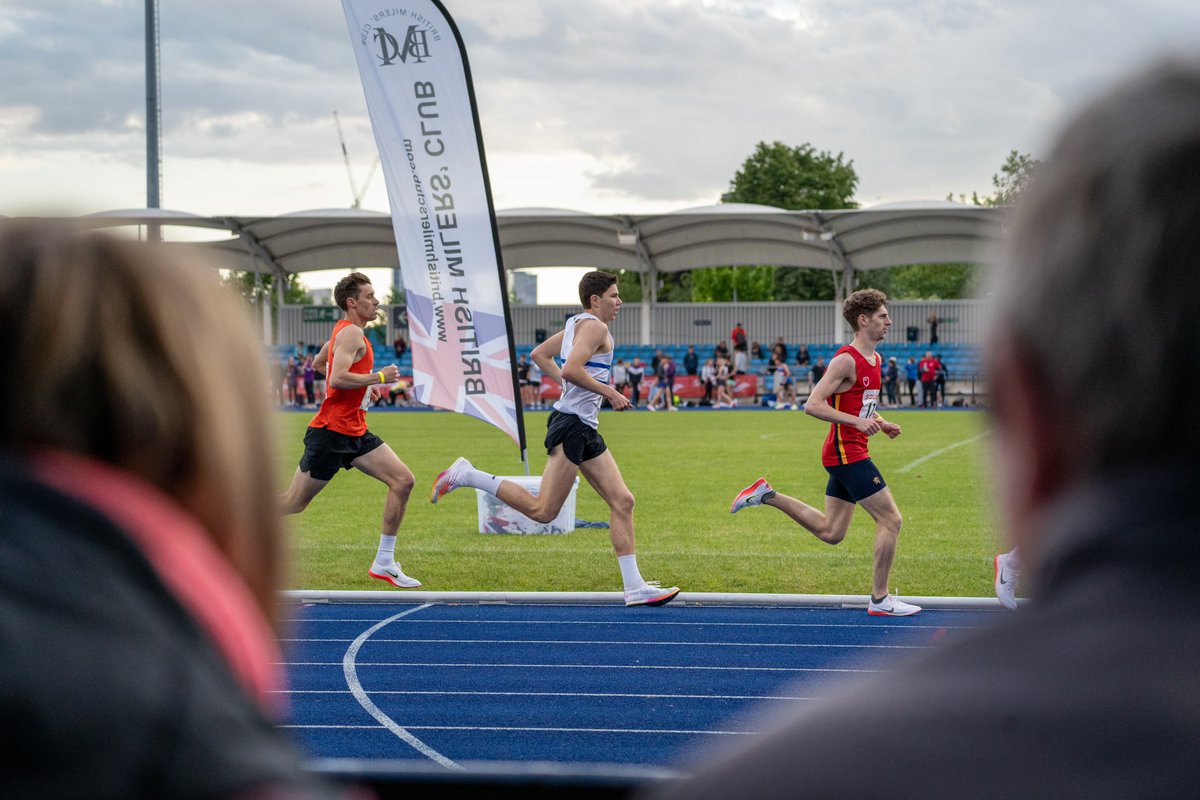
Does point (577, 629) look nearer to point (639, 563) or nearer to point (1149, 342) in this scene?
point (639, 563)

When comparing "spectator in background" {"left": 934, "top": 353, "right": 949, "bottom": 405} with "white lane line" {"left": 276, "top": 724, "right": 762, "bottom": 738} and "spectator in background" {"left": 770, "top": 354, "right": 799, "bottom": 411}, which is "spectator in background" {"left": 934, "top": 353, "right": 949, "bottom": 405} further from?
"white lane line" {"left": 276, "top": 724, "right": 762, "bottom": 738}

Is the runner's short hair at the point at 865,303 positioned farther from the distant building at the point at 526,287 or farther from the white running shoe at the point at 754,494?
the distant building at the point at 526,287

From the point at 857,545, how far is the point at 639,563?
99.4 inches

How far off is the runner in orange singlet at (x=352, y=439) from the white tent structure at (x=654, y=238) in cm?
3454

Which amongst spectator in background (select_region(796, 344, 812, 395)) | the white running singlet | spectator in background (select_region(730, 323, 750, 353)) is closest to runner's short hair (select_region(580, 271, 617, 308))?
the white running singlet

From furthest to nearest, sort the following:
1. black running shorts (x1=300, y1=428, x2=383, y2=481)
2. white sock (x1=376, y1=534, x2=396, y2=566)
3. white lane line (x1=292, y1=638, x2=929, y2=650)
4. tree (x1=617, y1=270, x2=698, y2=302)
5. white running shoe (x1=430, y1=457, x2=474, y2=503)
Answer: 1. tree (x1=617, y1=270, x2=698, y2=302)
2. white running shoe (x1=430, y1=457, x2=474, y2=503)
3. white sock (x1=376, y1=534, x2=396, y2=566)
4. black running shorts (x1=300, y1=428, x2=383, y2=481)
5. white lane line (x1=292, y1=638, x2=929, y2=650)

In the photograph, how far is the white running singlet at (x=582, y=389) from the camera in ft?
29.8

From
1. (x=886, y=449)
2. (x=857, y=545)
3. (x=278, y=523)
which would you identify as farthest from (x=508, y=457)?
(x=278, y=523)

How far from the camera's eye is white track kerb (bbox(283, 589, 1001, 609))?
8.93m

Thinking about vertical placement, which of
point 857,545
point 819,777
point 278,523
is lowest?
point 857,545

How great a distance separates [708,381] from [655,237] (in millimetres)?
7004

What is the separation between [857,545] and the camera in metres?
12.1

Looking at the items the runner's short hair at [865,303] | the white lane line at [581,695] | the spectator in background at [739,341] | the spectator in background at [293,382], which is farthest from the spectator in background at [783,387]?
the white lane line at [581,695]

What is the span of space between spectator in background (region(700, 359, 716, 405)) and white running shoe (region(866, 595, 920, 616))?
1313 inches
